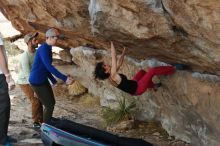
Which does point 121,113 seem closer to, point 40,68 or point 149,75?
point 149,75

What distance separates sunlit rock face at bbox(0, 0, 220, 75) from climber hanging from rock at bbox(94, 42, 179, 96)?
238 mm

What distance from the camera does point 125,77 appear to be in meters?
7.62

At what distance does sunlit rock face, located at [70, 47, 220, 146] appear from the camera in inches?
293

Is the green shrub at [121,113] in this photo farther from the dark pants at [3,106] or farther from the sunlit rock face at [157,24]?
the dark pants at [3,106]

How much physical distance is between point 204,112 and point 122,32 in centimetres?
199

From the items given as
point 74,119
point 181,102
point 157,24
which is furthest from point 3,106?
point 74,119

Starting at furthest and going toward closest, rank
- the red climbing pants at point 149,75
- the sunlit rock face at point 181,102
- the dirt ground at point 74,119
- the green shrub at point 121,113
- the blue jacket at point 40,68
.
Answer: the green shrub at point 121,113 < the dirt ground at point 74,119 < the red climbing pants at point 149,75 < the blue jacket at point 40,68 < the sunlit rock face at point 181,102

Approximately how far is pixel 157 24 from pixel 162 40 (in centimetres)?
48

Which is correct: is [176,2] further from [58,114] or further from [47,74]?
[58,114]

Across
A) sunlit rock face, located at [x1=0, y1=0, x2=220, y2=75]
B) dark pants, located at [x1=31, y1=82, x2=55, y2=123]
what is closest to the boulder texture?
sunlit rock face, located at [x1=0, y1=0, x2=220, y2=75]

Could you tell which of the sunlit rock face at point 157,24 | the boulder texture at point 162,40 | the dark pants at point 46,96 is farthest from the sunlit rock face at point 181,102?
the dark pants at point 46,96

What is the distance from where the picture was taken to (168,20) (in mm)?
6090

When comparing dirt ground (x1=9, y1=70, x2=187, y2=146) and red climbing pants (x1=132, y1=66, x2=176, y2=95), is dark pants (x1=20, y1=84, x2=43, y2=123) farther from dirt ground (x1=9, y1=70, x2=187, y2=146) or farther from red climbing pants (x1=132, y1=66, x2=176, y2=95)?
red climbing pants (x1=132, y1=66, x2=176, y2=95)

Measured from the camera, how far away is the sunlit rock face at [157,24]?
18.2 feet
